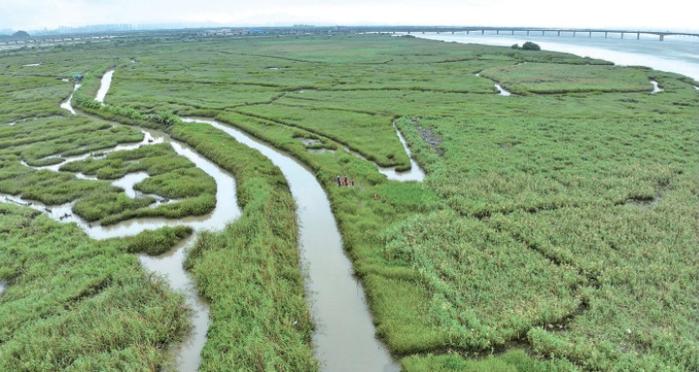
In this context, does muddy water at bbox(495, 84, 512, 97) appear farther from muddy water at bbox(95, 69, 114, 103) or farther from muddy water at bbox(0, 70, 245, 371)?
muddy water at bbox(95, 69, 114, 103)

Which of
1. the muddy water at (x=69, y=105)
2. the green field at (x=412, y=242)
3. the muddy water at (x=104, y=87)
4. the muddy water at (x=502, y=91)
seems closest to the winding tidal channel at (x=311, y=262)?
the green field at (x=412, y=242)

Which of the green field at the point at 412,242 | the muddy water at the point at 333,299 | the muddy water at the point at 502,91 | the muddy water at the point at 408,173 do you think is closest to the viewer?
the green field at the point at 412,242

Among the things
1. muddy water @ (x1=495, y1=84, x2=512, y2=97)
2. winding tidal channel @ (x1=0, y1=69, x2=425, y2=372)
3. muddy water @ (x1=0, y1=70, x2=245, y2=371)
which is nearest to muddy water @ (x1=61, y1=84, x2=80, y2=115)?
muddy water @ (x1=0, y1=70, x2=245, y2=371)

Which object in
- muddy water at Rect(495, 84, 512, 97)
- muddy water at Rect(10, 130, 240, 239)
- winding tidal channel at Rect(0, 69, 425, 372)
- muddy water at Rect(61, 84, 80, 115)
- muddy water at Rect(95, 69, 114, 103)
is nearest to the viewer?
winding tidal channel at Rect(0, 69, 425, 372)

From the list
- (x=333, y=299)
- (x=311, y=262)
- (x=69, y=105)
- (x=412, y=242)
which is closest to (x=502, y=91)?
(x=412, y=242)

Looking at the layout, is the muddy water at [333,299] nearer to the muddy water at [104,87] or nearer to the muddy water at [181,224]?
the muddy water at [181,224]

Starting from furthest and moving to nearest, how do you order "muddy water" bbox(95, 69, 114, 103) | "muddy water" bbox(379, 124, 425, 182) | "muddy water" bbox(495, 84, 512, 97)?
"muddy water" bbox(95, 69, 114, 103) < "muddy water" bbox(495, 84, 512, 97) < "muddy water" bbox(379, 124, 425, 182)
